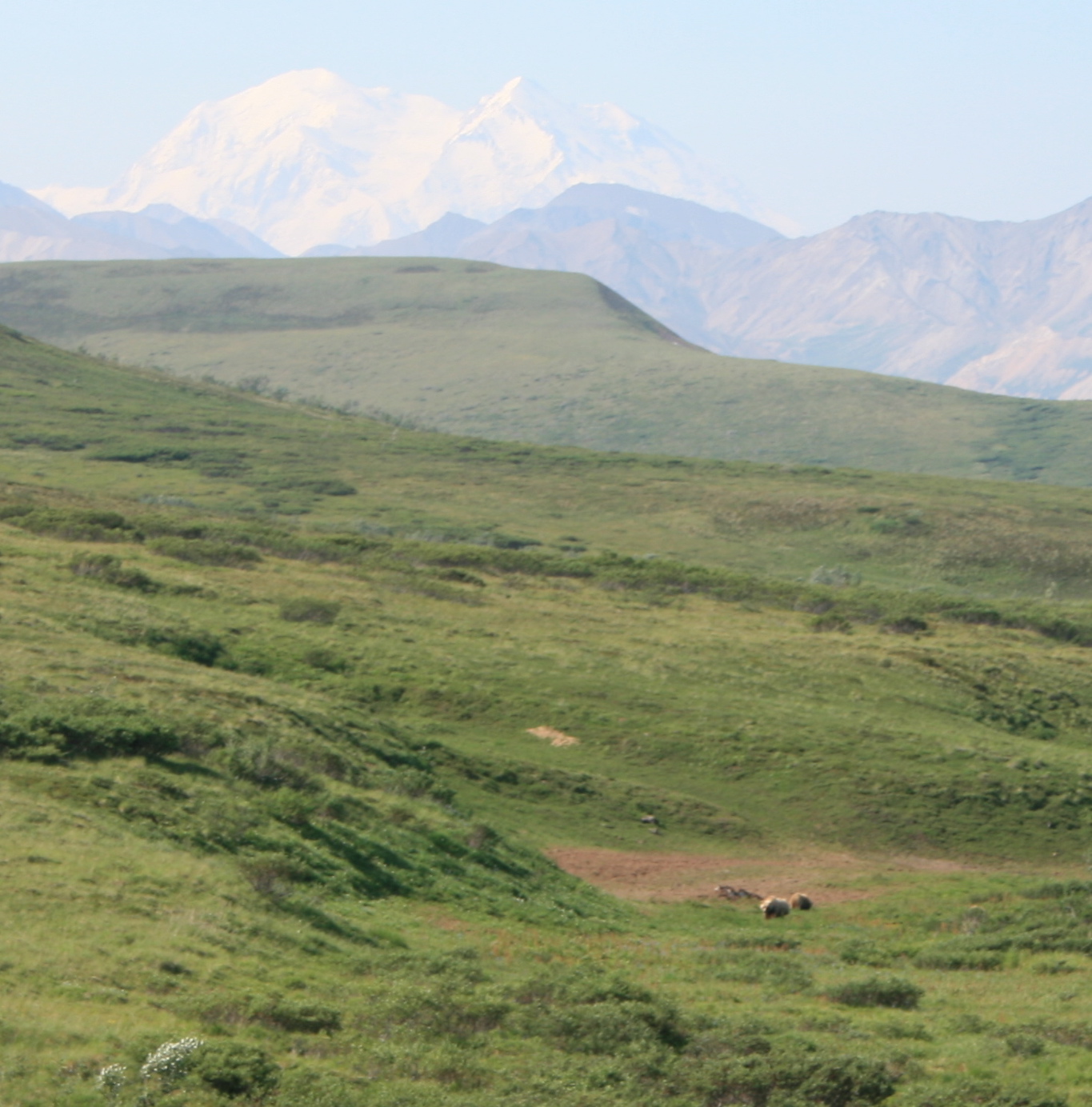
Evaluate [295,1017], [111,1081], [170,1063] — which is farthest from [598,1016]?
[111,1081]

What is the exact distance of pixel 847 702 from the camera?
45375mm

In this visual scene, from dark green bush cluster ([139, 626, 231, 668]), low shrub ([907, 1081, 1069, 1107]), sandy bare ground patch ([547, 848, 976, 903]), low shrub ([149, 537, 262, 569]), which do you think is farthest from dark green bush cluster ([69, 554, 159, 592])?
low shrub ([907, 1081, 1069, 1107])

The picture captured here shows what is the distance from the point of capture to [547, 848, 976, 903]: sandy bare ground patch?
2883 cm

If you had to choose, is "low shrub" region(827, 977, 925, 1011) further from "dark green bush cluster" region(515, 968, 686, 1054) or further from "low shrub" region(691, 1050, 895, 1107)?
"low shrub" region(691, 1050, 895, 1107)

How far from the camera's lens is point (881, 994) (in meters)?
18.8

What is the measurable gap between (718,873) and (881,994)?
11.9m

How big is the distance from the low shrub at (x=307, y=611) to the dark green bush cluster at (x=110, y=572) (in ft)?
13.8

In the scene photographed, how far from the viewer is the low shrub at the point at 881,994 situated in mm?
18734

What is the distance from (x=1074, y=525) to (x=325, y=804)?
332 feet

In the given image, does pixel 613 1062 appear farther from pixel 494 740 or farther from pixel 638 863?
pixel 494 740

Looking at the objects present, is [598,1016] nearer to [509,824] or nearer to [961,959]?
[961,959]

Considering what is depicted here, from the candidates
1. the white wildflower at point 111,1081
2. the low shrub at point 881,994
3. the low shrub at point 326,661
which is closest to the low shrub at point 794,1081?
the low shrub at point 881,994

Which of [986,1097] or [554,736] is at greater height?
[986,1097]

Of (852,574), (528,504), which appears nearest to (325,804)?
(852,574)
